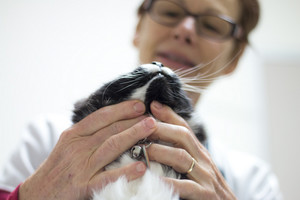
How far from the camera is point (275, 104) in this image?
2.51 m

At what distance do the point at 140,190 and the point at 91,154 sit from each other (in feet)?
0.47

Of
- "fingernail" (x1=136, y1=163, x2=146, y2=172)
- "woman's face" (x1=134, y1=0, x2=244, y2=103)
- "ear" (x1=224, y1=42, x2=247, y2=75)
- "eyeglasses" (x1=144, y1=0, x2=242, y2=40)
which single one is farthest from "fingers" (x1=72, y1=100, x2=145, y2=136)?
"ear" (x1=224, y1=42, x2=247, y2=75)

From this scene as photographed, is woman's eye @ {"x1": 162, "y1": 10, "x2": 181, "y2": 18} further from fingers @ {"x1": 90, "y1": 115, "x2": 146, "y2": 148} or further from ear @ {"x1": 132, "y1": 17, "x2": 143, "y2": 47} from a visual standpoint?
fingers @ {"x1": 90, "y1": 115, "x2": 146, "y2": 148}

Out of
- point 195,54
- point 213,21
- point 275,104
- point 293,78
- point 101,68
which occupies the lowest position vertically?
point 275,104

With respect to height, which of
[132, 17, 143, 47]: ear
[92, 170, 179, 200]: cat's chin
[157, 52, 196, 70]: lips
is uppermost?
[132, 17, 143, 47]: ear

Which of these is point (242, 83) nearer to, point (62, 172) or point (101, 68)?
point (101, 68)

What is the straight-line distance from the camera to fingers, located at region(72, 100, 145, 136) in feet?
1.99

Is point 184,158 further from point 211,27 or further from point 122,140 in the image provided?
point 211,27

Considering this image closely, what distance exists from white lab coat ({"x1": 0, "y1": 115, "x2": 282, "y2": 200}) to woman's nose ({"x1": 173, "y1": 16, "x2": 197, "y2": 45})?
0.41 m

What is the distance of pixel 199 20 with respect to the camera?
1.00 metres

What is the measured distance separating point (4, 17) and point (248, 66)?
218 cm

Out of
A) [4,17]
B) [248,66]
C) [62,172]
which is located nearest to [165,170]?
[62,172]

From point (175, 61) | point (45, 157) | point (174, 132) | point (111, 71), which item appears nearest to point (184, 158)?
point (174, 132)

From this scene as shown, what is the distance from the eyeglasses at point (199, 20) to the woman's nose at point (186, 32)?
0.03 metres
